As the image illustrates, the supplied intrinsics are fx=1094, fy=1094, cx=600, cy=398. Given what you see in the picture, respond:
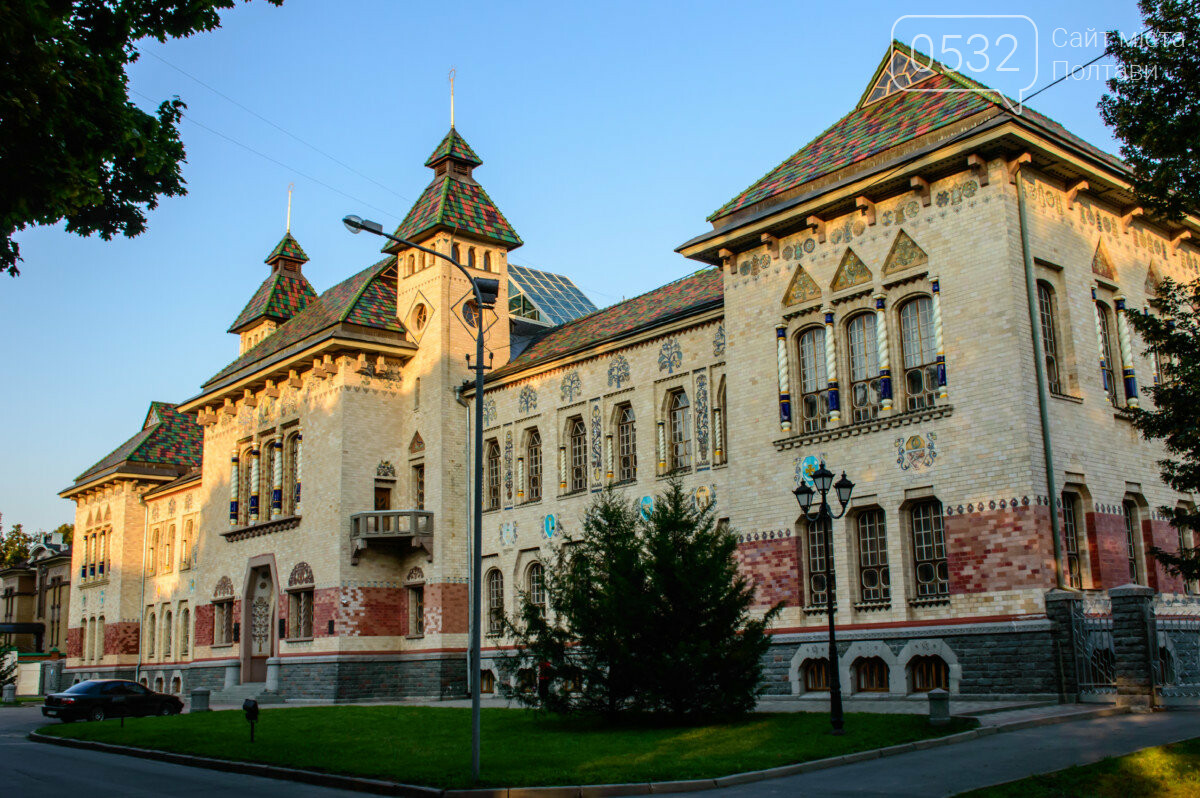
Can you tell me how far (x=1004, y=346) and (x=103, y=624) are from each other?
5120 centimetres

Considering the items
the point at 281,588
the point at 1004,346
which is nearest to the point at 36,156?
the point at 1004,346

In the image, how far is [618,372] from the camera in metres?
32.9

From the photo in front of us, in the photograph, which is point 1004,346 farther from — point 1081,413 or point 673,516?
point 673,516

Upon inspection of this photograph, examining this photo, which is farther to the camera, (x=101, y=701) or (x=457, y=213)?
(x=457, y=213)

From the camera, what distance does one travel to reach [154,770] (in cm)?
1919

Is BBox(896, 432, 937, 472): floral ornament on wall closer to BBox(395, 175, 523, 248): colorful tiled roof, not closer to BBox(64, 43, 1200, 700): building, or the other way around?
BBox(64, 43, 1200, 700): building

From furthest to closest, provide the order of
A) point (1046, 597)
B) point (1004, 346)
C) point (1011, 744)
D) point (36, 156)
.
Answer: point (1004, 346) → point (1046, 597) → point (1011, 744) → point (36, 156)

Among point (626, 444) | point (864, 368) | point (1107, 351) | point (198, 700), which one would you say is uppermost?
point (1107, 351)

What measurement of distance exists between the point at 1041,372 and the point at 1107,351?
3.84 m

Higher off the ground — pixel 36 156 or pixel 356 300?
pixel 356 300

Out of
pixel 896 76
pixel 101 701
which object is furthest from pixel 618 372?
pixel 101 701

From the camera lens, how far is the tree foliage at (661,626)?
1989 cm

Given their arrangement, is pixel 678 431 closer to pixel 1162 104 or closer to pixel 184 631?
pixel 1162 104

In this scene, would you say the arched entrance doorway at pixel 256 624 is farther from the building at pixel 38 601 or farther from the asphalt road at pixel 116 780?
the building at pixel 38 601
